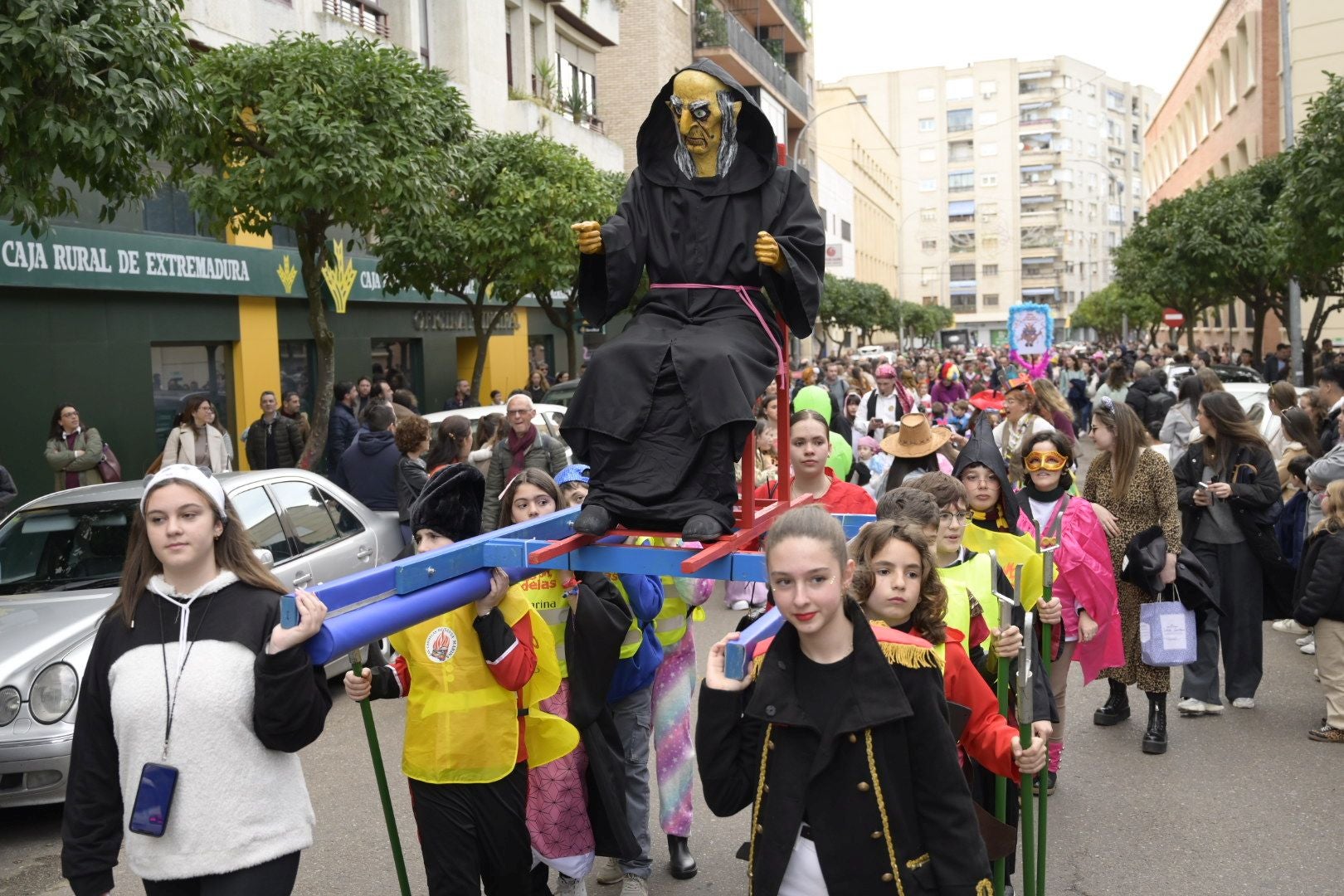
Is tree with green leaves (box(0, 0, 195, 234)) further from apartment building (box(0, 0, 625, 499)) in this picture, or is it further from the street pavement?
the street pavement

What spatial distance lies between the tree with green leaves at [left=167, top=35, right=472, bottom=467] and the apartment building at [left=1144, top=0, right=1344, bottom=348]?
18388 mm

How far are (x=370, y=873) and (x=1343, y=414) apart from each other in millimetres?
6946

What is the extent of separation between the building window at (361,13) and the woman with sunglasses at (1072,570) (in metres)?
16.5

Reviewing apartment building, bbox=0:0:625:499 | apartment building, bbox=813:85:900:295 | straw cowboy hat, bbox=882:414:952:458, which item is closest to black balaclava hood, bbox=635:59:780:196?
straw cowboy hat, bbox=882:414:952:458

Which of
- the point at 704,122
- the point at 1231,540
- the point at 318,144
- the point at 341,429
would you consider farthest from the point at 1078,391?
the point at 704,122

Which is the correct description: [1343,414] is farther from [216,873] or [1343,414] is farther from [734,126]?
[216,873]

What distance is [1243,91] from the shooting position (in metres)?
40.9

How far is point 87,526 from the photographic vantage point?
25.8ft

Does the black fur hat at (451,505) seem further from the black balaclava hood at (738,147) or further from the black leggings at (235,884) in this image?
the black leggings at (235,884)

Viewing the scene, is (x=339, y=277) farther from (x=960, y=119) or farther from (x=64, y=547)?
(x=960, y=119)

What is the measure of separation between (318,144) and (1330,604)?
9.85 metres

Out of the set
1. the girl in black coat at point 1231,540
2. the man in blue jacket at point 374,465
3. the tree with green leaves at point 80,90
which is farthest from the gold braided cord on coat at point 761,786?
the man in blue jacket at point 374,465

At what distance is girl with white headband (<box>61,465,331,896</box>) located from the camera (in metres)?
3.34

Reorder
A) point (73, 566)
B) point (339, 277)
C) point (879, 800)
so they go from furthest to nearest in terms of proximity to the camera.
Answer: point (339, 277) → point (73, 566) → point (879, 800)
